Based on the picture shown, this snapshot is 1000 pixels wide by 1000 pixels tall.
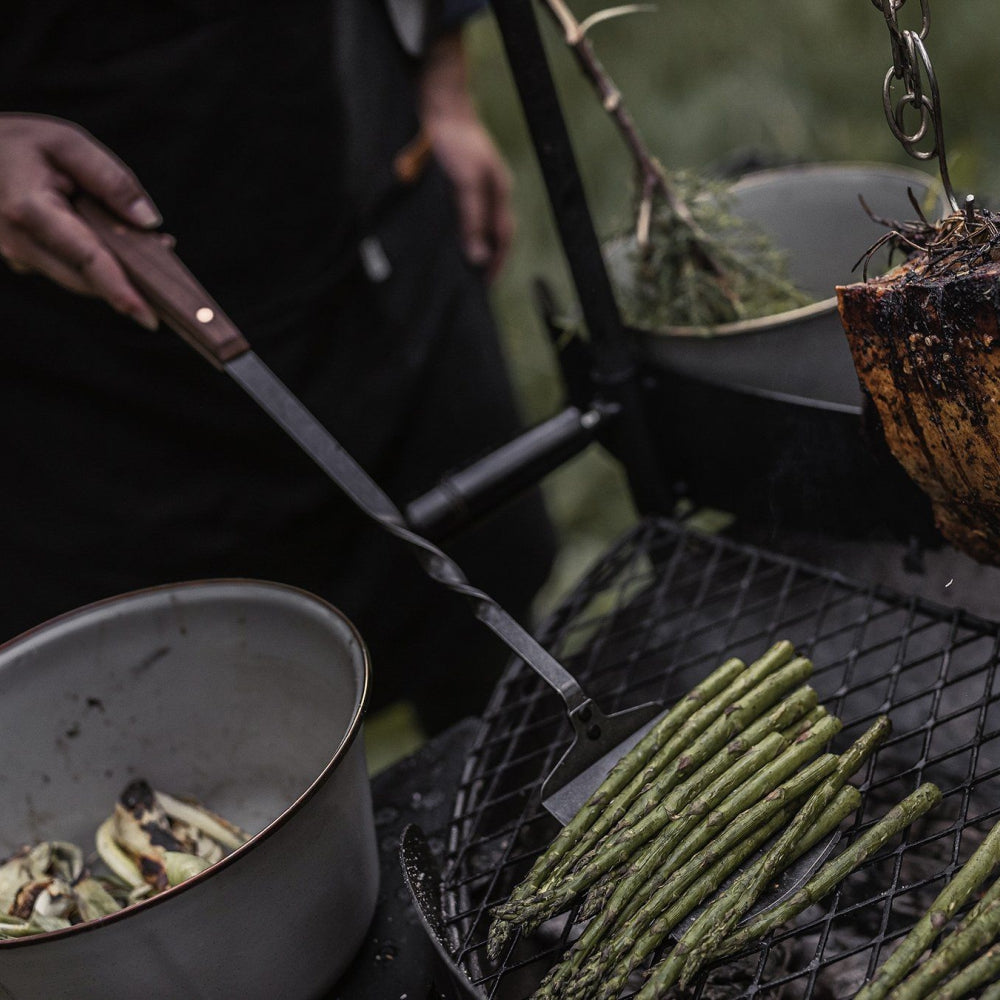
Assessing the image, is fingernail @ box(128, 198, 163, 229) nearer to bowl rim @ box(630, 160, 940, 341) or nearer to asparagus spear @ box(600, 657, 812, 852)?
bowl rim @ box(630, 160, 940, 341)

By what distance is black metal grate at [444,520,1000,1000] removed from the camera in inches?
62.4

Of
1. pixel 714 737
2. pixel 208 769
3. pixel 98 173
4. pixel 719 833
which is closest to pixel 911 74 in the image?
pixel 714 737

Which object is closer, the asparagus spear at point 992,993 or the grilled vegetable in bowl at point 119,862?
the asparagus spear at point 992,993

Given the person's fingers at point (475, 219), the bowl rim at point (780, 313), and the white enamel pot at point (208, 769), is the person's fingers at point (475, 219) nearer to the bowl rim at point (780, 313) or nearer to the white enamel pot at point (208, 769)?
the bowl rim at point (780, 313)

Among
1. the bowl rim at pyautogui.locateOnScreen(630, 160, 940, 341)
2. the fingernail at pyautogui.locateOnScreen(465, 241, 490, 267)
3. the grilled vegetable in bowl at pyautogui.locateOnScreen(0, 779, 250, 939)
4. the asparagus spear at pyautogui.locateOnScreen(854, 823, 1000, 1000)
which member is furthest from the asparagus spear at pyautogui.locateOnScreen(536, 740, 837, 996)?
the fingernail at pyautogui.locateOnScreen(465, 241, 490, 267)

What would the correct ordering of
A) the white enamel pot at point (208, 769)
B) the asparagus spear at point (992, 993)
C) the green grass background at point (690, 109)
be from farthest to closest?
the green grass background at point (690, 109) → the white enamel pot at point (208, 769) → the asparagus spear at point (992, 993)

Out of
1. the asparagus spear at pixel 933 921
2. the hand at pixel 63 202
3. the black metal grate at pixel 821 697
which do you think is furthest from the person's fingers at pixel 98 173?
the asparagus spear at pixel 933 921

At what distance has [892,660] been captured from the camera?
2.12 metres

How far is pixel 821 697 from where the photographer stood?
204 cm

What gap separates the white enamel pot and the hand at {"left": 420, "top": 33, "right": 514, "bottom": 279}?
203cm

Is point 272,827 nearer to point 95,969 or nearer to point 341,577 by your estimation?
point 95,969

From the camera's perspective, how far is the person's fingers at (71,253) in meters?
1.96

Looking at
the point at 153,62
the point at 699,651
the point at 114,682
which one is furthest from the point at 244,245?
the point at 699,651

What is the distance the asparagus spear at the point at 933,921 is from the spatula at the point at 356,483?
1.74 ft
